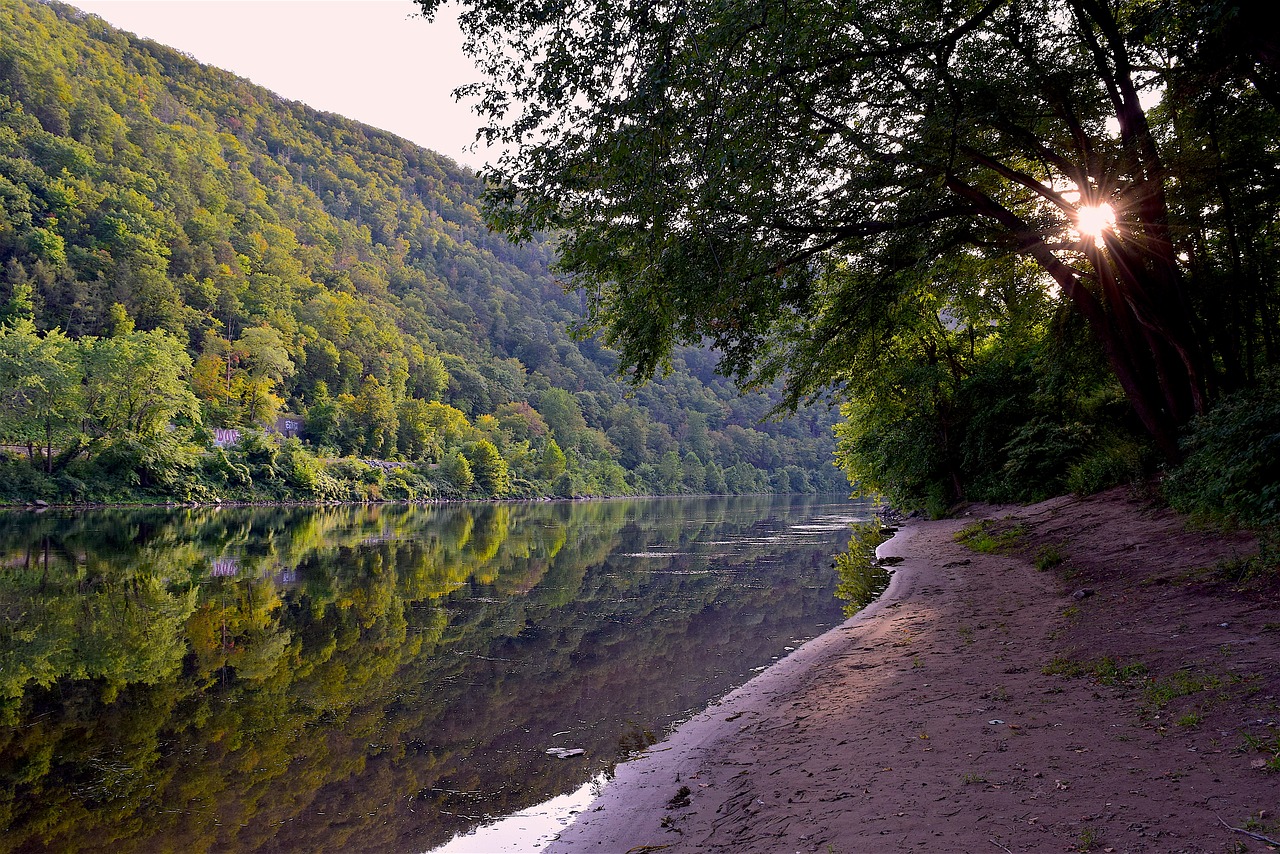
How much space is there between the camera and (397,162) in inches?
7830

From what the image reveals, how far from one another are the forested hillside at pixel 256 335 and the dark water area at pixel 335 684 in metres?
4.57

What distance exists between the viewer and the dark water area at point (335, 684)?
5184 millimetres

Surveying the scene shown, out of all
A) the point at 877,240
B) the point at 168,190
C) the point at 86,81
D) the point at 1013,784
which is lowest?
the point at 1013,784

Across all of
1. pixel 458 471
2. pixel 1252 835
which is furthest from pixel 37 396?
pixel 1252 835

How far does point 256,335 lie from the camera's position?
242 ft

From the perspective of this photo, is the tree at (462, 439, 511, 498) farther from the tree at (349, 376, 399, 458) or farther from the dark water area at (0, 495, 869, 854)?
the dark water area at (0, 495, 869, 854)

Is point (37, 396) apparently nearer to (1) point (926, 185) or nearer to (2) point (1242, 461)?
(1) point (926, 185)

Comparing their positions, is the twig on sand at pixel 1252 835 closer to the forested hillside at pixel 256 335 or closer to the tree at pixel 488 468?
the forested hillside at pixel 256 335

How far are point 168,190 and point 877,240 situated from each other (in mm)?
103951

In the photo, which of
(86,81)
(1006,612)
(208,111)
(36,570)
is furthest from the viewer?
(208,111)

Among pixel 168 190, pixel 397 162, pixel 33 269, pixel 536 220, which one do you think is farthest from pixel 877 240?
pixel 397 162

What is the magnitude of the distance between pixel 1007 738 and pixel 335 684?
7040 millimetres

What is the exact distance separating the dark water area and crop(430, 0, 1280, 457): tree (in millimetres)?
4742

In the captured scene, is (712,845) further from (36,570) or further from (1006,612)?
(36,570)
